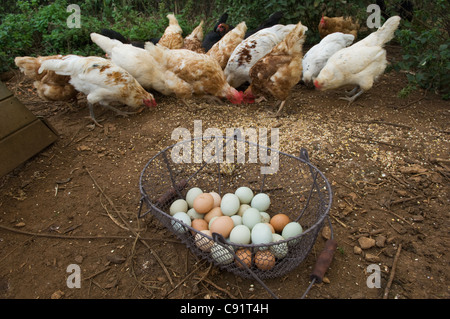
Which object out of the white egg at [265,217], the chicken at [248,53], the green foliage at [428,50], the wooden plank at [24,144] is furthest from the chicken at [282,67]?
the wooden plank at [24,144]

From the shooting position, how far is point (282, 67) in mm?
3113

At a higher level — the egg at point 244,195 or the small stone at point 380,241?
the egg at point 244,195

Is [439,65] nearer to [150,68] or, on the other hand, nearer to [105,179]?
[150,68]

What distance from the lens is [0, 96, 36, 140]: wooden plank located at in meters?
2.39

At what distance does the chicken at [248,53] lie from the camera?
12.2ft

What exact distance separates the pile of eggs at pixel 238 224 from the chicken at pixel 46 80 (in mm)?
2215

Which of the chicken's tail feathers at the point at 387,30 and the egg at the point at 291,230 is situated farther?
the chicken's tail feathers at the point at 387,30

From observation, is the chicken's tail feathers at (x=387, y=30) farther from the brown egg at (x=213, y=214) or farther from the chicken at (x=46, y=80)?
the chicken at (x=46, y=80)

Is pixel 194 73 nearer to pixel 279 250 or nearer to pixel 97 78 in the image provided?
pixel 97 78

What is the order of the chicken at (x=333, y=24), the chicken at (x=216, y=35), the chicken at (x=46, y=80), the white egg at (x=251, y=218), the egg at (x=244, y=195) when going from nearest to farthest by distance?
the white egg at (x=251, y=218) → the egg at (x=244, y=195) → the chicken at (x=46, y=80) → the chicken at (x=333, y=24) → the chicken at (x=216, y=35)

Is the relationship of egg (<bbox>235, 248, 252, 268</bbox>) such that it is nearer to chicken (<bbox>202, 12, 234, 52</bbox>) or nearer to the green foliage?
the green foliage

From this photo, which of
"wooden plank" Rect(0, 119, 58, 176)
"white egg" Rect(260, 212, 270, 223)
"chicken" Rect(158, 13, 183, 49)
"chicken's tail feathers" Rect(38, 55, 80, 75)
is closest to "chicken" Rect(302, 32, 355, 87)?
"chicken" Rect(158, 13, 183, 49)

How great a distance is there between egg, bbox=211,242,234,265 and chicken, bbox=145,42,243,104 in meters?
2.27

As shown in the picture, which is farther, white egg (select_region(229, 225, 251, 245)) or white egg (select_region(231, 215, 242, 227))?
white egg (select_region(231, 215, 242, 227))
